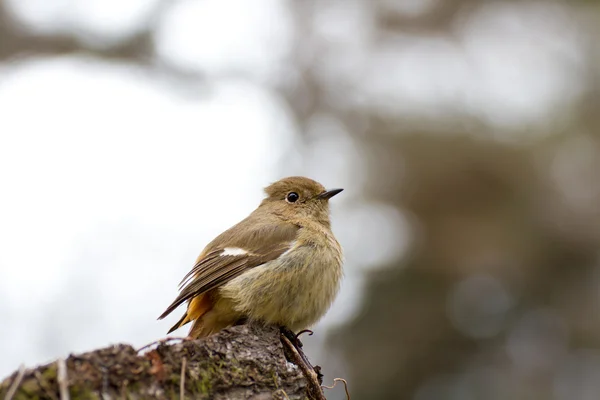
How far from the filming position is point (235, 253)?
5410mm

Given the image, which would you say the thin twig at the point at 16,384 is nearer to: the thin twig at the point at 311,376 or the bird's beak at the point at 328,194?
the thin twig at the point at 311,376

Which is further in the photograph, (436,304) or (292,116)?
(292,116)

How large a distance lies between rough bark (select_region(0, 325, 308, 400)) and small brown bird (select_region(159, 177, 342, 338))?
88 centimetres

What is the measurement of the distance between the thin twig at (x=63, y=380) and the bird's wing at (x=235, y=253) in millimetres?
1554

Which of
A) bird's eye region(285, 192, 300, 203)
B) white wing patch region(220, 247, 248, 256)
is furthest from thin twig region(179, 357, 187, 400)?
bird's eye region(285, 192, 300, 203)

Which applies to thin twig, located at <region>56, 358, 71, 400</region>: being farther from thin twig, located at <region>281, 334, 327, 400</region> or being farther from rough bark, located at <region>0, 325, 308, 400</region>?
thin twig, located at <region>281, 334, 327, 400</region>

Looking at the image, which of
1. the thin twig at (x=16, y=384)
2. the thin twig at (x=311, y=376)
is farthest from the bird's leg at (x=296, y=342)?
the thin twig at (x=16, y=384)

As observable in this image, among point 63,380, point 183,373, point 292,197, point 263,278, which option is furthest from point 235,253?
point 63,380

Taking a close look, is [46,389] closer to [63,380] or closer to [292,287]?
[63,380]

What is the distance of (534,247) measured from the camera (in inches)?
483

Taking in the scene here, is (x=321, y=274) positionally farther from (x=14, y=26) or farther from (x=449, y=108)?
(x=449, y=108)

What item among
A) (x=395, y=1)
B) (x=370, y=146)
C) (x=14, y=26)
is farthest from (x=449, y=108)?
(x=14, y=26)

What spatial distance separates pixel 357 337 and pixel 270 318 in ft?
A: 21.6

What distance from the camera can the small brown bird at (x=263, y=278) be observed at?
5020 mm
